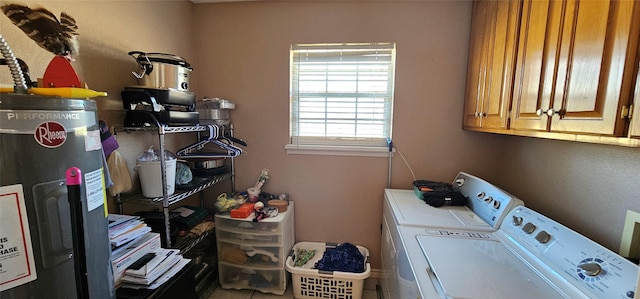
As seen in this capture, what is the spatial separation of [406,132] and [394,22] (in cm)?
87

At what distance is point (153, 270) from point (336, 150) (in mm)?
1442

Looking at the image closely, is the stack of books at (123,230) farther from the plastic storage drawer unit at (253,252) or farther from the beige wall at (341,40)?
the beige wall at (341,40)

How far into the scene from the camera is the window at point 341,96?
2.07 meters

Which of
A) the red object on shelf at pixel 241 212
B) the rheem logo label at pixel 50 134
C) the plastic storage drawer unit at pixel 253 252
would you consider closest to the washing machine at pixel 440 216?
the plastic storage drawer unit at pixel 253 252

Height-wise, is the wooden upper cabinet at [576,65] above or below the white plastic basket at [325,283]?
above

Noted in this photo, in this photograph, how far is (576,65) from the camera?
899 millimetres

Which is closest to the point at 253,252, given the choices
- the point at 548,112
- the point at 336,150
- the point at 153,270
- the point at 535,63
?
the point at 153,270

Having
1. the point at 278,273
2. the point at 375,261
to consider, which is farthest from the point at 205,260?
the point at 375,261

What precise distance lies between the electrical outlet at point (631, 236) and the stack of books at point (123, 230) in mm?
2157

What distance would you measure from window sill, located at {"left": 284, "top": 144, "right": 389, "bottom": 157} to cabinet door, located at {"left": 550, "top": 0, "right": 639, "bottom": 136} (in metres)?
Answer: 1.18

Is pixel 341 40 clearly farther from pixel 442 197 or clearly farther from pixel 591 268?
pixel 591 268

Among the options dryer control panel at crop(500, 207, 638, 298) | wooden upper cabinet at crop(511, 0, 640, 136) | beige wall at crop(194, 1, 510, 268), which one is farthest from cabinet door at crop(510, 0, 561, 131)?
beige wall at crop(194, 1, 510, 268)

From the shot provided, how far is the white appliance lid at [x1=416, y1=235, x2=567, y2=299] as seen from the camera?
0.83 meters

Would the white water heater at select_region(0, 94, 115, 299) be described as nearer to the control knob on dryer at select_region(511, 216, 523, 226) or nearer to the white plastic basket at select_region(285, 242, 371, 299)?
the white plastic basket at select_region(285, 242, 371, 299)
